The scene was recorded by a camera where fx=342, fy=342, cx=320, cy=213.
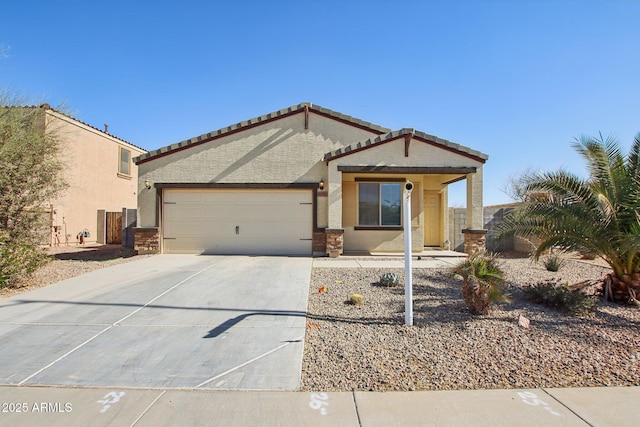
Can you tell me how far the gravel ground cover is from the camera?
354 centimetres

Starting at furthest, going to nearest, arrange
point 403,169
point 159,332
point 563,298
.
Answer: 1. point 403,169
2. point 563,298
3. point 159,332

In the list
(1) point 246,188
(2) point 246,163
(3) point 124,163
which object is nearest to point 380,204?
(1) point 246,188

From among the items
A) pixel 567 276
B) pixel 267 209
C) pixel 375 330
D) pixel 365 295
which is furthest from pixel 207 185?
pixel 567 276

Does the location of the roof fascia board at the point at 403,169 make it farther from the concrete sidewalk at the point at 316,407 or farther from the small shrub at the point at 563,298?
the concrete sidewalk at the point at 316,407

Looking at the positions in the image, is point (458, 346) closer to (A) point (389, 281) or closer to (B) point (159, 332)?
(A) point (389, 281)

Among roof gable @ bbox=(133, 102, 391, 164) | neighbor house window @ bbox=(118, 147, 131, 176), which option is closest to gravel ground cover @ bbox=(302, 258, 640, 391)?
roof gable @ bbox=(133, 102, 391, 164)

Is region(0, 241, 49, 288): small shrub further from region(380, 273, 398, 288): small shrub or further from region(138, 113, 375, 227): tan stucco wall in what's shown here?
region(380, 273, 398, 288): small shrub

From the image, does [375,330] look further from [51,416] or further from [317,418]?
[51,416]

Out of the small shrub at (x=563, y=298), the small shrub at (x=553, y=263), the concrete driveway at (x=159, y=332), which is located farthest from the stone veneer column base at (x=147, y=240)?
the small shrub at (x=553, y=263)

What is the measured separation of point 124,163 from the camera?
63.8ft

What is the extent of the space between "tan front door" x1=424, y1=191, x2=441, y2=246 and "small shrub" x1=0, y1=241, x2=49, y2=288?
Answer: 1293 centimetres

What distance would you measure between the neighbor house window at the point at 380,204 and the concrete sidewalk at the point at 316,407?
946cm

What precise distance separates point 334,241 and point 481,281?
21.8ft

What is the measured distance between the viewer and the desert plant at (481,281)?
16.9ft
